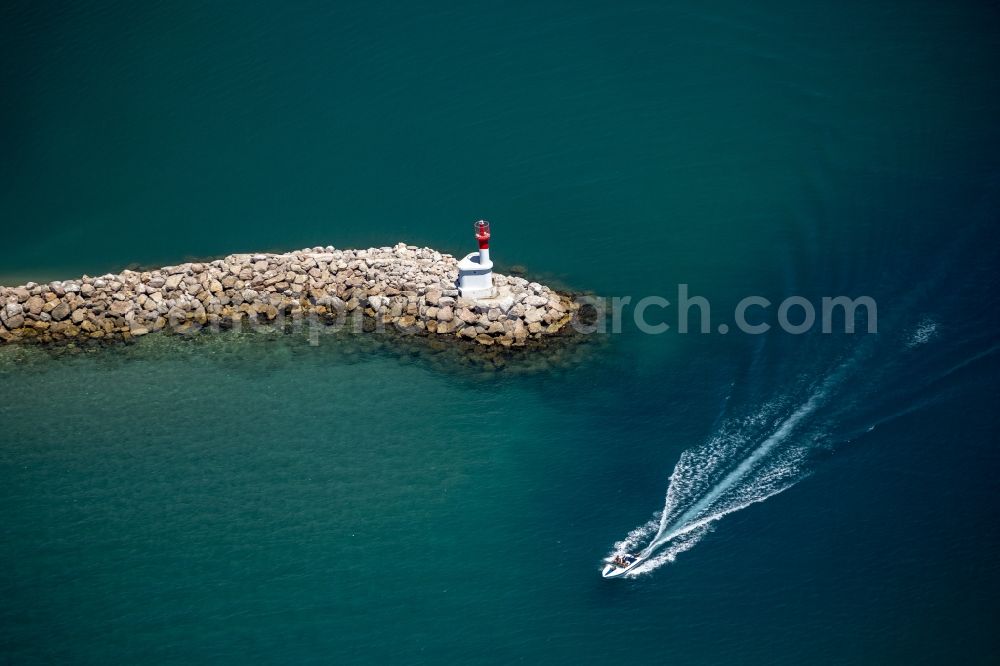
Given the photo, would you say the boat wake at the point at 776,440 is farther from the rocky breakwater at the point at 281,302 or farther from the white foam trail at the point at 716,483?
the rocky breakwater at the point at 281,302

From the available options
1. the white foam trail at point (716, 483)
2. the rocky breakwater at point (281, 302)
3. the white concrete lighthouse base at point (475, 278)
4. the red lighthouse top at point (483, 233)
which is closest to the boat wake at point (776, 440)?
the white foam trail at point (716, 483)

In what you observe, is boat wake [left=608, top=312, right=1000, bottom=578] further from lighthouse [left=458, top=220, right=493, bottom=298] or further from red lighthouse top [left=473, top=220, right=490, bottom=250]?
red lighthouse top [left=473, top=220, right=490, bottom=250]

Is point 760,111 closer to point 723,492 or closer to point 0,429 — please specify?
point 723,492

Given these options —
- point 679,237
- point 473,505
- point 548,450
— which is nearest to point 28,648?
point 473,505

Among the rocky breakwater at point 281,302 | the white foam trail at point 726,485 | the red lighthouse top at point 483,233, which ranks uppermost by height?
the red lighthouse top at point 483,233

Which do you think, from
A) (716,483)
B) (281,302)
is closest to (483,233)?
(281,302)
